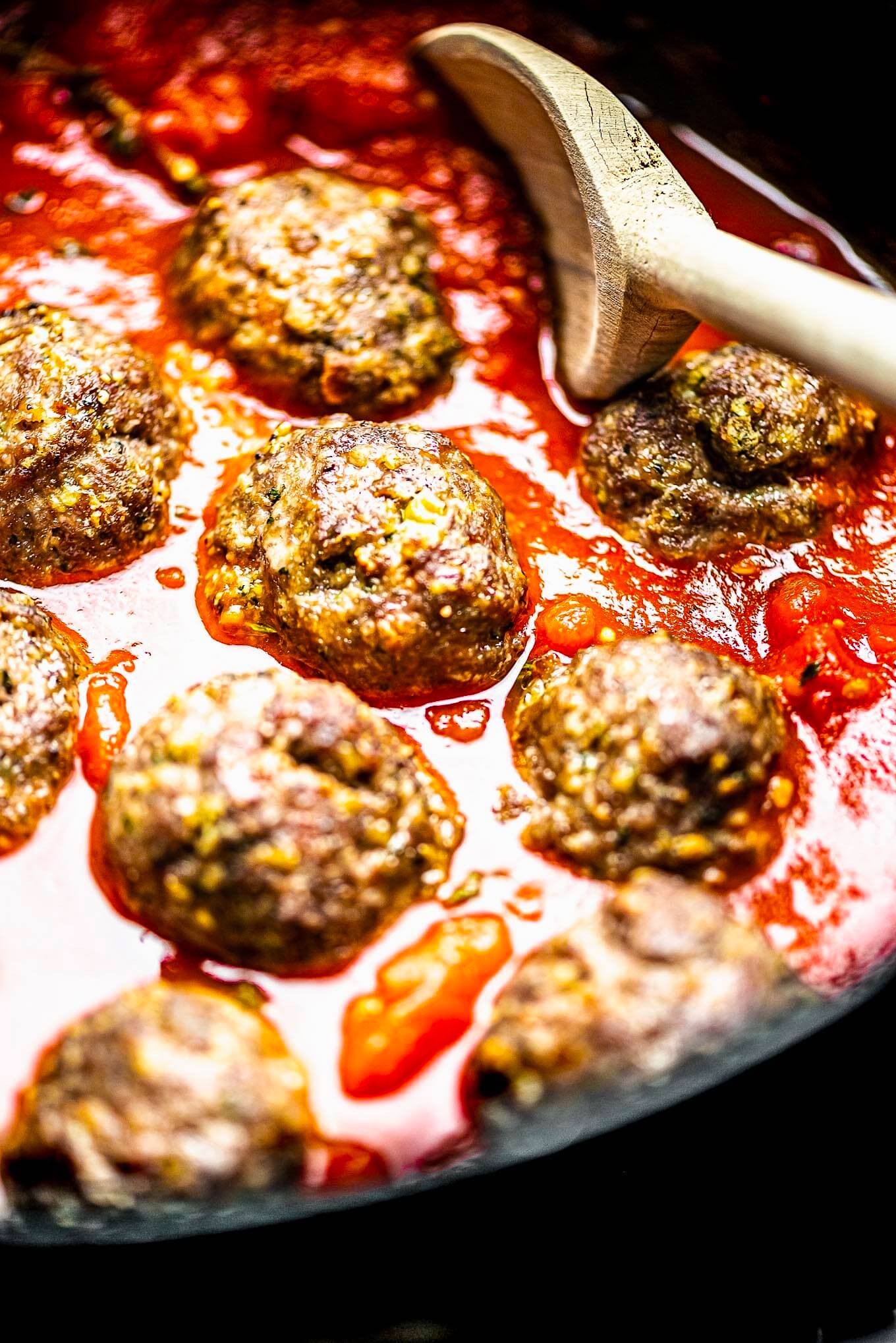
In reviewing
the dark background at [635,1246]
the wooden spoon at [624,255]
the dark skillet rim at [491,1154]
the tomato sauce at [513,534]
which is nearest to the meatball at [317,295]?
the tomato sauce at [513,534]

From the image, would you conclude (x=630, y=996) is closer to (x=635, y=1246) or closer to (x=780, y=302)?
(x=635, y=1246)

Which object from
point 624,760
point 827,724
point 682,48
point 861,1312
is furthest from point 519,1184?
point 682,48

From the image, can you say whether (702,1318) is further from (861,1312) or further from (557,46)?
(557,46)

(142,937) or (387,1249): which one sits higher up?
(142,937)

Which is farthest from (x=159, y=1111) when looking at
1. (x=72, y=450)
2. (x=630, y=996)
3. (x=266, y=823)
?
(x=72, y=450)

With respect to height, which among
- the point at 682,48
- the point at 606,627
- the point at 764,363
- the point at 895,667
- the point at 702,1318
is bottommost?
the point at 702,1318

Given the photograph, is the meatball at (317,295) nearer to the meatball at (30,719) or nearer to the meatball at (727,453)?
the meatball at (727,453)
